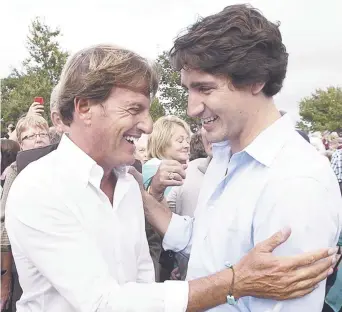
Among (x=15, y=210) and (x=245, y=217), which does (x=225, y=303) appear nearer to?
(x=245, y=217)

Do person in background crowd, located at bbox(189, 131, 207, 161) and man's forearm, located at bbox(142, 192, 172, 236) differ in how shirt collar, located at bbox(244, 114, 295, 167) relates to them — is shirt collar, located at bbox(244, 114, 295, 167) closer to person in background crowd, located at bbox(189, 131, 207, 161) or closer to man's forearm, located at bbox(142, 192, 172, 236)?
man's forearm, located at bbox(142, 192, 172, 236)

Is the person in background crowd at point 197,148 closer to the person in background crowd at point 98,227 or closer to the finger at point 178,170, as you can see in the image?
the finger at point 178,170

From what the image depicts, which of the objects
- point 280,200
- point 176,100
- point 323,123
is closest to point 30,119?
point 280,200

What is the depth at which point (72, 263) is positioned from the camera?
65.6 inches

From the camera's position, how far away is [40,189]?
1.73 m

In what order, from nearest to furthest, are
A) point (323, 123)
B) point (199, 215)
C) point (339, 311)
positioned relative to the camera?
point (199, 215) → point (339, 311) → point (323, 123)

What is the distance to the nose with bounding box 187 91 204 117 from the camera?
6.47 ft

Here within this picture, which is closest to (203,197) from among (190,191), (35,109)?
(190,191)

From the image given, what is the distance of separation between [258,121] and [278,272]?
2.01ft

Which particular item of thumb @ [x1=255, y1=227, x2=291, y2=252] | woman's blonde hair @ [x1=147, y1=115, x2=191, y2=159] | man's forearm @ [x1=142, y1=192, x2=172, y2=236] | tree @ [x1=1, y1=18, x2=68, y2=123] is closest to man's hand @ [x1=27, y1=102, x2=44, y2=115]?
woman's blonde hair @ [x1=147, y1=115, x2=191, y2=159]

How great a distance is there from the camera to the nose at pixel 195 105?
197 cm

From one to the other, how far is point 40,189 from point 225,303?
77cm

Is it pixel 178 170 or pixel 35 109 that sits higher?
pixel 178 170

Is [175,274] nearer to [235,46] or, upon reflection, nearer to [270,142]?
[270,142]
